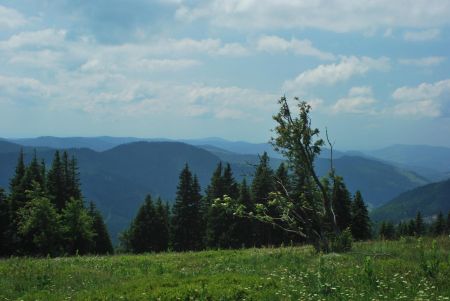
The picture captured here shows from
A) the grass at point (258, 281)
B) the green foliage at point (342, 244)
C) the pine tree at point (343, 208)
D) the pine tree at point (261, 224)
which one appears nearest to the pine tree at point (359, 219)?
the pine tree at point (343, 208)

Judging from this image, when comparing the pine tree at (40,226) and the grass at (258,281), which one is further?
the pine tree at (40,226)

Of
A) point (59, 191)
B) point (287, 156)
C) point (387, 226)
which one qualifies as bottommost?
point (387, 226)

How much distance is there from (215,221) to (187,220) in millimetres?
6980

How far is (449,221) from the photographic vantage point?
9081cm

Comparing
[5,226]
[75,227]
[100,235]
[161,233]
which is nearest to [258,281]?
[75,227]

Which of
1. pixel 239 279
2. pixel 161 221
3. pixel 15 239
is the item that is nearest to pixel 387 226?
pixel 161 221

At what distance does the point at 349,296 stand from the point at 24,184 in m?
54.3

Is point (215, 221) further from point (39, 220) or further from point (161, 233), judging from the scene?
point (39, 220)

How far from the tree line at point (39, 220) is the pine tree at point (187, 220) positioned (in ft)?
38.6

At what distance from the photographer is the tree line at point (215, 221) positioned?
5744cm

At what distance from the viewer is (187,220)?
6331cm

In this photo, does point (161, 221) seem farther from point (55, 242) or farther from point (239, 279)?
point (239, 279)

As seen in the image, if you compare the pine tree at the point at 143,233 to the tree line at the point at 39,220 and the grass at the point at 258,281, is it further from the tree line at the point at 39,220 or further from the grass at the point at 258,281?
the grass at the point at 258,281

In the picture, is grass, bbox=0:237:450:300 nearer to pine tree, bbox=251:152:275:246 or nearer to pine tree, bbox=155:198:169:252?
pine tree, bbox=251:152:275:246
